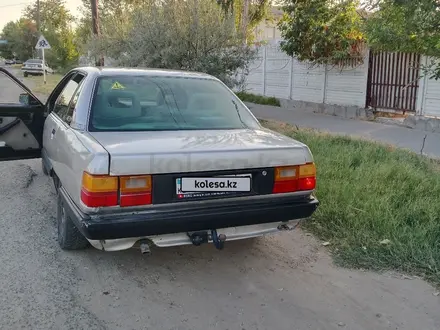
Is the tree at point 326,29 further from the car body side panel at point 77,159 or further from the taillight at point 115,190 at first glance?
the taillight at point 115,190

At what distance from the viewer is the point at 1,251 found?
379 centimetres

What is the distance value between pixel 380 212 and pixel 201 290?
81.2 inches

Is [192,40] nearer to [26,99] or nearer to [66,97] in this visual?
[26,99]

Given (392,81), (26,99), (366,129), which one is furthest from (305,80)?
(26,99)

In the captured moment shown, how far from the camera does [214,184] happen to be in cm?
310

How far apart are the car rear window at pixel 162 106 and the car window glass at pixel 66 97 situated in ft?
1.83

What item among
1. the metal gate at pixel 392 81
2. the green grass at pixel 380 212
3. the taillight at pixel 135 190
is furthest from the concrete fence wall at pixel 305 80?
the taillight at pixel 135 190

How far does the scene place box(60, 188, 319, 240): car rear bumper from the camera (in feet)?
9.48

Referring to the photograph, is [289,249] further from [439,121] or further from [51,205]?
[439,121]

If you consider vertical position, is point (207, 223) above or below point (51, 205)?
above

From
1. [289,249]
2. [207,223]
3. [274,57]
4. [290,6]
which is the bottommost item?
[289,249]

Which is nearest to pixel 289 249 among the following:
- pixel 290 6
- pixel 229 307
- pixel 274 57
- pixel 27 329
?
pixel 229 307

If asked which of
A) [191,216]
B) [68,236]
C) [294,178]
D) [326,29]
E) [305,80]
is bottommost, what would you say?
Result: [68,236]

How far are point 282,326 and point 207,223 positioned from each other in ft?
2.72
